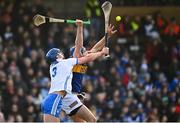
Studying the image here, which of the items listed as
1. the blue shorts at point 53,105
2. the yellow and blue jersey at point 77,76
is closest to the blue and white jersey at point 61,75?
the blue shorts at point 53,105

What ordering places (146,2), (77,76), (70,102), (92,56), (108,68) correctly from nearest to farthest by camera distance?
1. (92,56)
2. (70,102)
3. (77,76)
4. (108,68)
5. (146,2)

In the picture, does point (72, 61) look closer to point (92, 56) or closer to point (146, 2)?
point (92, 56)

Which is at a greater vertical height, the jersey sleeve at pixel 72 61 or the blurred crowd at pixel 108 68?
the jersey sleeve at pixel 72 61

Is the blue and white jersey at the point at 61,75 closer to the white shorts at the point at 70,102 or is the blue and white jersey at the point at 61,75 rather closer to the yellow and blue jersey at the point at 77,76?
the white shorts at the point at 70,102

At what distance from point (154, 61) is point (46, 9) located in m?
Answer: 3.93

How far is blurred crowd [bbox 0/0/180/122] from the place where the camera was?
73.7ft

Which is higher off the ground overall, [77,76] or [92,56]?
[92,56]

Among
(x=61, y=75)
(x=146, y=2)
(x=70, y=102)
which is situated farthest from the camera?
(x=146, y=2)

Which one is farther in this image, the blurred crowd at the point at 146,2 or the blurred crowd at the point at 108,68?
the blurred crowd at the point at 146,2

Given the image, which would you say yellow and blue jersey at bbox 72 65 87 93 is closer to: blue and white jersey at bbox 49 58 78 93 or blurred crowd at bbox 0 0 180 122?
blue and white jersey at bbox 49 58 78 93

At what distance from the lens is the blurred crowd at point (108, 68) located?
22.5 m

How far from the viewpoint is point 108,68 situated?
25000 mm

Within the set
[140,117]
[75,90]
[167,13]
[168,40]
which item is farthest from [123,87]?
[75,90]

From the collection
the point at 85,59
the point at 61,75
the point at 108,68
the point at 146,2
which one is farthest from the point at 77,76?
the point at 146,2
